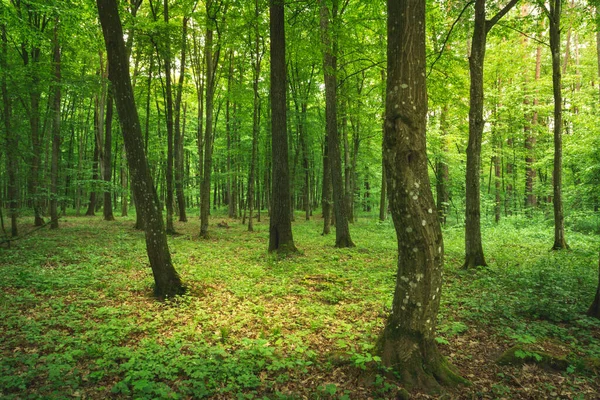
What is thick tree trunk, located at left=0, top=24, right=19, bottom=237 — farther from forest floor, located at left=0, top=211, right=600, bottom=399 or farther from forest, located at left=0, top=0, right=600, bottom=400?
forest floor, located at left=0, top=211, right=600, bottom=399

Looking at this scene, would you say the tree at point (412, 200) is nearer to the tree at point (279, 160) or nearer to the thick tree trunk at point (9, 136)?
the tree at point (279, 160)

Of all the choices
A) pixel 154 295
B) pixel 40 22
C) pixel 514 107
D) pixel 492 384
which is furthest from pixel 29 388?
pixel 514 107

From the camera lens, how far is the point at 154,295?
20.8 ft

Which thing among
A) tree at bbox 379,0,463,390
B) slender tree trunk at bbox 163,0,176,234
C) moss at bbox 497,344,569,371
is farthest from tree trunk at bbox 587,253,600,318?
slender tree trunk at bbox 163,0,176,234

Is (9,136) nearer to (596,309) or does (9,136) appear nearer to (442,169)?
(596,309)

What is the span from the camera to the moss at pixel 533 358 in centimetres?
393

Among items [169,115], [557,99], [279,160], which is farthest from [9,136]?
[557,99]

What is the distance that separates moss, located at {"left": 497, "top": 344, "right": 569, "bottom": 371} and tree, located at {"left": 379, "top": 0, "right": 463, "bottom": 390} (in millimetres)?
1042

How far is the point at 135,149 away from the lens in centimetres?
595

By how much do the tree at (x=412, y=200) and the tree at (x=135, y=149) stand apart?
474cm

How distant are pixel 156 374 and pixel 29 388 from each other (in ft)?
4.06

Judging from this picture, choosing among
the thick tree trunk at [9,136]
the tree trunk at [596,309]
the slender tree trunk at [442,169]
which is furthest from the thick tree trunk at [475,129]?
the thick tree trunk at [9,136]

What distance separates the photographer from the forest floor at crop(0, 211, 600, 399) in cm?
353

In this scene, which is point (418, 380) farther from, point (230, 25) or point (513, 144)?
point (513, 144)
